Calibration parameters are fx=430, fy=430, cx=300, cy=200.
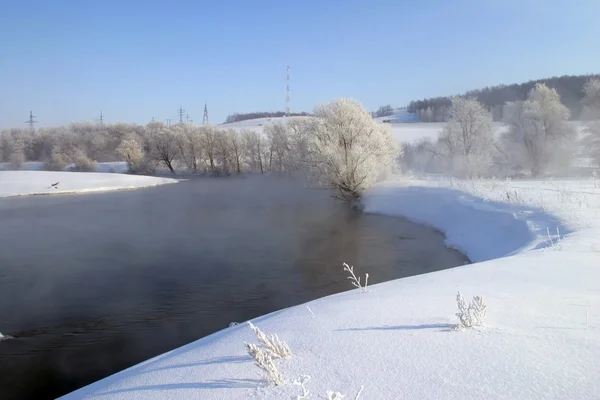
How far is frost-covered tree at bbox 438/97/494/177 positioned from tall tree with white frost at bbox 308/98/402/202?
413 inches

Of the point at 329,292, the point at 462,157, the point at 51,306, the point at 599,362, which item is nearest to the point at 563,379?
the point at 599,362

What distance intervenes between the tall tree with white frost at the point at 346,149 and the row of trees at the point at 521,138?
11.6 metres

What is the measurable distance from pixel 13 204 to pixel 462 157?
33.1 meters

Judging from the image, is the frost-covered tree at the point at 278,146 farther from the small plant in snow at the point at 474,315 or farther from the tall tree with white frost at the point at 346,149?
the small plant in snow at the point at 474,315

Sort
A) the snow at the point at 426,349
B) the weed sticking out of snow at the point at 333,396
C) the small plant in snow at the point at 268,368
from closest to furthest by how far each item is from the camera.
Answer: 1. the weed sticking out of snow at the point at 333,396
2. the snow at the point at 426,349
3. the small plant in snow at the point at 268,368

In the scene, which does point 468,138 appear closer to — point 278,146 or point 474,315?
point 278,146

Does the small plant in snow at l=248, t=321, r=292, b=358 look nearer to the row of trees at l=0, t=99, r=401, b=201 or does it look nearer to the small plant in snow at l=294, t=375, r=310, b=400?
the small plant in snow at l=294, t=375, r=310, b=400

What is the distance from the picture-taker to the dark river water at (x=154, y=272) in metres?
7.45

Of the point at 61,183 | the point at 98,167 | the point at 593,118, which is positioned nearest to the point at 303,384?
the point at 593,118

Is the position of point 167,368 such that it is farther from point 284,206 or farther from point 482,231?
point 284,206

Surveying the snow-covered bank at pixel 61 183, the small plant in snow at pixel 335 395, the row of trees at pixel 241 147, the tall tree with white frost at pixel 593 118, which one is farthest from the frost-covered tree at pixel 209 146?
the small plant in snow at pixel 335 395

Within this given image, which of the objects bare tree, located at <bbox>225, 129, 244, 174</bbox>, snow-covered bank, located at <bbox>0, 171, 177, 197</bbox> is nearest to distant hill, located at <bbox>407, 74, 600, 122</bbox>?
bare tree, located at <bbox>225, 129, 244, 174</bbox>

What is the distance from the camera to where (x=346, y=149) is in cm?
2505

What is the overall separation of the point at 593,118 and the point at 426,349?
113 feet
